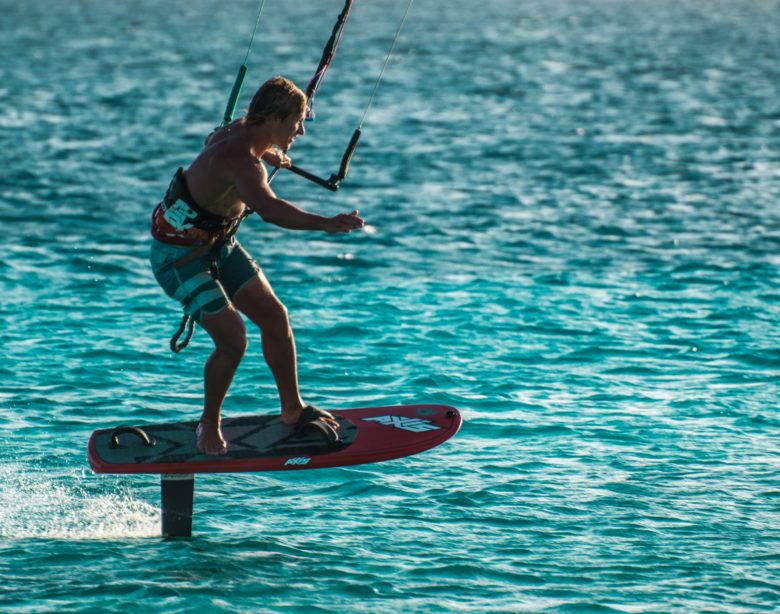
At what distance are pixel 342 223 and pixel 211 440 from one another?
1889mm

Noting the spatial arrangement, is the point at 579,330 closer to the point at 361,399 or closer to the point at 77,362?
the point at 361,399

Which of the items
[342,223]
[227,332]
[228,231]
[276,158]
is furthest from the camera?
[276,158]

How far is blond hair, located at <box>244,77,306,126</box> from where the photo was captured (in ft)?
27.8

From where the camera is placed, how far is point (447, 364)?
13922 mm

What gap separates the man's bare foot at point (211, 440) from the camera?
29.7ft

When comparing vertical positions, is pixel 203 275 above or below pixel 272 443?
A: above

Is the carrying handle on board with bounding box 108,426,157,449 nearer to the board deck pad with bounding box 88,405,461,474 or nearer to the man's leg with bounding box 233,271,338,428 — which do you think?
the board deck pad with bounding box 88,405,461,474

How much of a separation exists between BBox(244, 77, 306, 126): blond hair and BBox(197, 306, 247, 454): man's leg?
1296mm

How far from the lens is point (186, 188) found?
28.8 feet

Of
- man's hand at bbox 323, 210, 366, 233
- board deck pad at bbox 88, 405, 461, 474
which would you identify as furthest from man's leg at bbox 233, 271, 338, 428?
man's hand at bbox 323, 210, 366, 233

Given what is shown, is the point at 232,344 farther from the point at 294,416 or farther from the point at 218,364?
the point at 294,416

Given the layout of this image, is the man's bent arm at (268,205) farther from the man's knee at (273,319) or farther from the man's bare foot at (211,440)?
the man's bare foot at (211,440)

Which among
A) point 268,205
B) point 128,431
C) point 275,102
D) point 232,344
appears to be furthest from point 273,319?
point 275,102

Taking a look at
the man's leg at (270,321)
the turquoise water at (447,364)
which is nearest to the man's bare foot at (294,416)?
the man's leg at (270,321)
